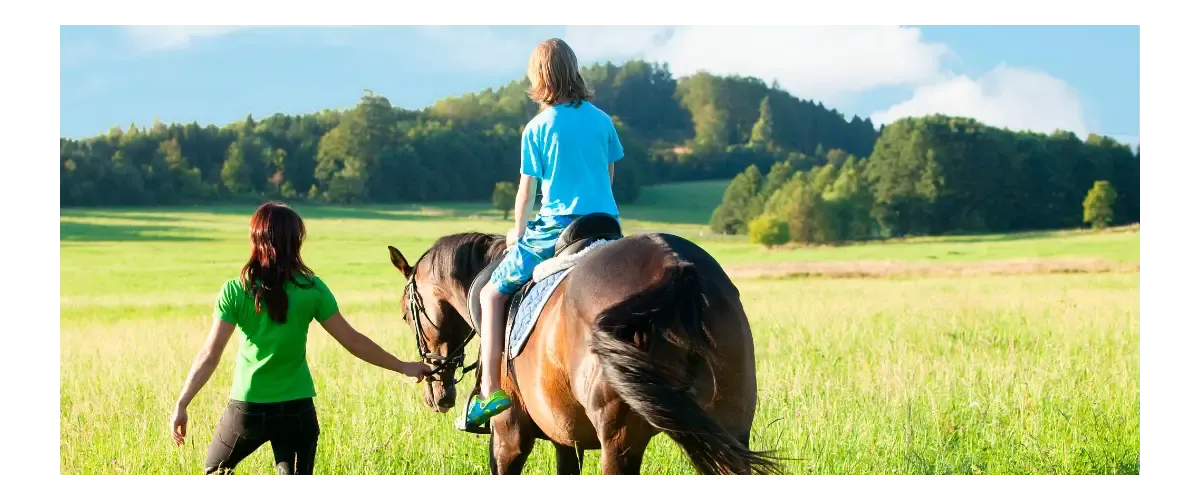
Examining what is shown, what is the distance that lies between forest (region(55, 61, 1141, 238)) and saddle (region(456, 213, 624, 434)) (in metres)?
36.1

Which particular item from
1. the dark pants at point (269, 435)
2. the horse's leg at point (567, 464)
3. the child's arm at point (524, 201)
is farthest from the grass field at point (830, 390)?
the child's arm at point (524, 201)

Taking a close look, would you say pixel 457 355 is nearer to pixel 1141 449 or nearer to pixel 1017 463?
pixel 1017 463

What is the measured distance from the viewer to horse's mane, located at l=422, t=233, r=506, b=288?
18.6ft

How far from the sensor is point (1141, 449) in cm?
628

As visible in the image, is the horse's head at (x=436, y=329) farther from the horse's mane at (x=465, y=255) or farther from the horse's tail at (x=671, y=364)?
the horse's tail at (x=671, y=364)

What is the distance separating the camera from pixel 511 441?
4.77 metres

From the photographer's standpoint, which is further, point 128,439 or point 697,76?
point 697,76

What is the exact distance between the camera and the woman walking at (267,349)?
4.27 meters

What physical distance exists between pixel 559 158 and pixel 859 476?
317 cm

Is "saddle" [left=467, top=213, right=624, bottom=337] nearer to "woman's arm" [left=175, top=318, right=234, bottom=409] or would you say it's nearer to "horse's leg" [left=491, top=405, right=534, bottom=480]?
"horse's leg" [left=491, top=405, right=534, bottom=480]

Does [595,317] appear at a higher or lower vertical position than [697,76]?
lower

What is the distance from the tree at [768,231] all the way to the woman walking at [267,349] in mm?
54922
